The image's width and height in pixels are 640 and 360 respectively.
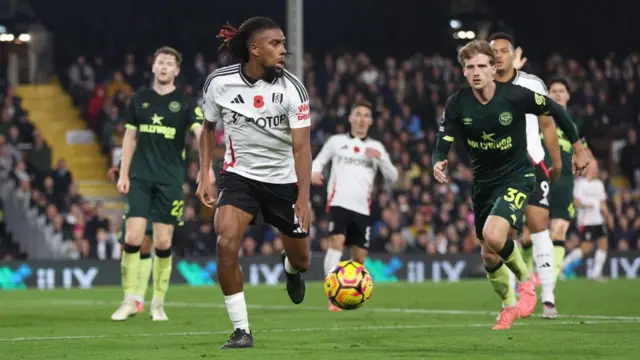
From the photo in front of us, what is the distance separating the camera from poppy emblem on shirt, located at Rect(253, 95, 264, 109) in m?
9.42

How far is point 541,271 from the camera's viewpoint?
42.3 feet

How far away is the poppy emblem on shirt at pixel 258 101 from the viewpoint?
9422mm

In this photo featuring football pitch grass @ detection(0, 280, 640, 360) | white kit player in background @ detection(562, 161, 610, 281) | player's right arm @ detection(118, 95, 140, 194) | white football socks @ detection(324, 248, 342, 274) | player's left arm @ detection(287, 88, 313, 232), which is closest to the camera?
football pitch grass @ detection(0, 280, 640, 360)

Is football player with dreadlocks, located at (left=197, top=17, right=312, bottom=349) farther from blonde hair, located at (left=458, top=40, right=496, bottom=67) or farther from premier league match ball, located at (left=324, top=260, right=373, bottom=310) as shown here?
blonde hair, located at (left=458, top=40, right=496, bottom=67)

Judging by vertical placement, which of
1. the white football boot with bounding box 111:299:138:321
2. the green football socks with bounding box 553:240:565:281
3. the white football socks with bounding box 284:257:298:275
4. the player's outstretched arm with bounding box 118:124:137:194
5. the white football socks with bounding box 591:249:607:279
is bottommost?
the white football socks with bounding box 591:249:607:279

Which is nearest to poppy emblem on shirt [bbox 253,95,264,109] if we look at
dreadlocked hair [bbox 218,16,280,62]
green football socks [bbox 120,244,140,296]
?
dreadlocked hair [bbox 218,16,280,62]

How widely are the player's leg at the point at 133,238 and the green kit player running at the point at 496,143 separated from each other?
3.46 meters

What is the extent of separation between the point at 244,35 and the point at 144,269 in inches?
191

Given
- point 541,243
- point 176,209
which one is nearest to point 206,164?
point 176,209

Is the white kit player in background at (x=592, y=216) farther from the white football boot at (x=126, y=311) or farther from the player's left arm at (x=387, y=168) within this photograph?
the white football boot at (x=126, y=311)

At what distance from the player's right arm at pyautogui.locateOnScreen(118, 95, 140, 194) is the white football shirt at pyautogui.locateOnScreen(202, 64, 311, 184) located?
3.29 meters

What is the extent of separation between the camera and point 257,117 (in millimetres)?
9453

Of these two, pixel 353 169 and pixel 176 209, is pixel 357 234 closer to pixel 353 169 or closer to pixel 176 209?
pixel 353 169

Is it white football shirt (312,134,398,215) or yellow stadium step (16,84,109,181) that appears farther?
yellow stadium step (16,84,109,181)
